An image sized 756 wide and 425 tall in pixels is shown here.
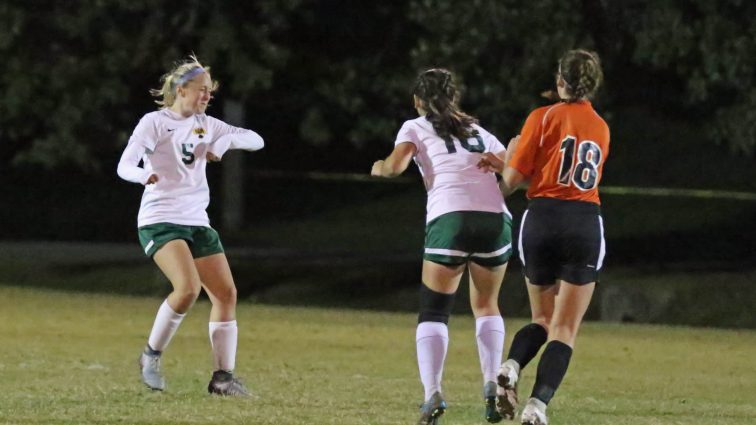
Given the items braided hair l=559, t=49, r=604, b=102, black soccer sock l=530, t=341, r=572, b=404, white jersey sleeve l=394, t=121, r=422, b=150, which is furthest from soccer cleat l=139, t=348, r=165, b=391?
Result: braided hair l=559, t=49, r=604, b=102

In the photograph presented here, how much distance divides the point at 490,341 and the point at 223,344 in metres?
1.90

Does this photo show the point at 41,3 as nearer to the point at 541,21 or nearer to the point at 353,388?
the point at 541,21

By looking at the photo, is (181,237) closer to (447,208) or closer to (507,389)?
(447,208)

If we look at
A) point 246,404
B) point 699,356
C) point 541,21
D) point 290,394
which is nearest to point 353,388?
point 290,394

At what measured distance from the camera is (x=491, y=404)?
852cm

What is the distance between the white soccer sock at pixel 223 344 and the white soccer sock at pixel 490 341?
1778 millimetres

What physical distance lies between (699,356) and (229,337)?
5979 mm

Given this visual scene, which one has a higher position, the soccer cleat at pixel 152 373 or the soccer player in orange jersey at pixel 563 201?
the soccer player in orange jersey at pixel 563 201

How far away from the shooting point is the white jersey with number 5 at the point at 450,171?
336 inches

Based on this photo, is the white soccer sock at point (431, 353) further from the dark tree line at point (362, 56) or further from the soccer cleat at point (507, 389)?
the dark tree line at point (362, 56)

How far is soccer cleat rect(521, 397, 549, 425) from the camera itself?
791 cm

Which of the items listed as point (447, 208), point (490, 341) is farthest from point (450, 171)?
point (490, 341)

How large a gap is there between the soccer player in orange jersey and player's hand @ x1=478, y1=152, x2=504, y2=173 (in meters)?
0.35

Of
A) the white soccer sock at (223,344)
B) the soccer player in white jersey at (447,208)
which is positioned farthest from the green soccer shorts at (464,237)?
the white soccer sock at (223,344)
